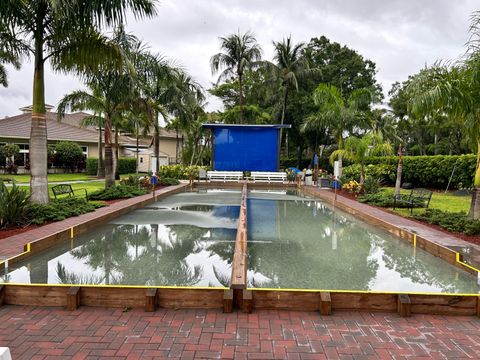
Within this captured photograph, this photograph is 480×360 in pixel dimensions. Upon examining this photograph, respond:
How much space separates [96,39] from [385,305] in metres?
8.01

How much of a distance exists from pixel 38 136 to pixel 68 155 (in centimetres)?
2042

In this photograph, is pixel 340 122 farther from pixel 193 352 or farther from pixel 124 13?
pixel 193 352

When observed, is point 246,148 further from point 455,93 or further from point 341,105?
point 455,93

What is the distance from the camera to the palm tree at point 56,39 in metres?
7.42

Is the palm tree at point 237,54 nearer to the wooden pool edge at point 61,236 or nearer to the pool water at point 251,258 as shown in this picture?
the wooden pool edge at point 61,236

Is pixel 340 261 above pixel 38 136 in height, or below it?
below

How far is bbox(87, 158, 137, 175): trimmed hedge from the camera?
26.7 meters

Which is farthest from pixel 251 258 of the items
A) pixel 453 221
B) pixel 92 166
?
pixel 92 166

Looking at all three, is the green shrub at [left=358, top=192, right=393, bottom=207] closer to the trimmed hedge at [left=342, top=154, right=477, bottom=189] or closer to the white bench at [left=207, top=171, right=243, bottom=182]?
the trimmed hedge at [left=342, top=154, right=477, bottom=189]

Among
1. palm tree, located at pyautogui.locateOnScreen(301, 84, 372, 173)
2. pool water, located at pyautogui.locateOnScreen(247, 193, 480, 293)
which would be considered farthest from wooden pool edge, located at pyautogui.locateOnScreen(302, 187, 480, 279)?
palm tree, located at pyautogui.locateOnScreen(301, 84, 372, 173)

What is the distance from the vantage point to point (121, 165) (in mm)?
29422

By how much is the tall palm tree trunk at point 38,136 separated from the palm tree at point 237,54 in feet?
57.3

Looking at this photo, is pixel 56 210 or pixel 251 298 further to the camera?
pixel 56 210

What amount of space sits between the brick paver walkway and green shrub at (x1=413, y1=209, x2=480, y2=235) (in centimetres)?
384
